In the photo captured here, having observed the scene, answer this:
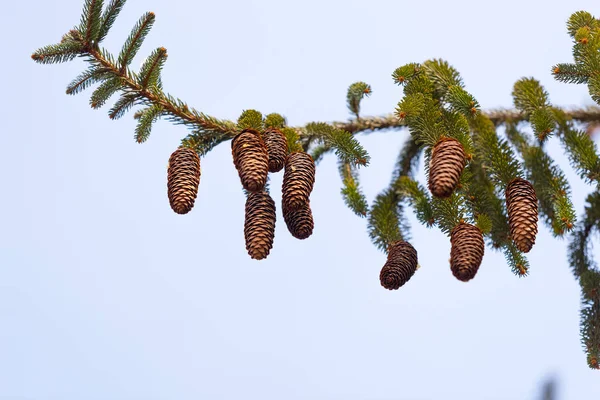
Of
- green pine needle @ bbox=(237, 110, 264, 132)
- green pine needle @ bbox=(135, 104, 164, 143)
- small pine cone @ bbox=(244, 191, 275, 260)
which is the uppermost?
green pine needle @ bbox=(237, 110, 264, 132)

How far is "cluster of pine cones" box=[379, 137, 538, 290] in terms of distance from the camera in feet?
10.3

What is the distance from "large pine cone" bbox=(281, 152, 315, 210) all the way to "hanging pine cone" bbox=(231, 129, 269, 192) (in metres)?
0.10

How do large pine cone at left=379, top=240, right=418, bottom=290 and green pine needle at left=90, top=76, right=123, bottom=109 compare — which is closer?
large pine cone at left=379, top=240, right=418, bottom=290

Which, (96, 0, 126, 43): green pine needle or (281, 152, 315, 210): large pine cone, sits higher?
→ (96, 0, 126, 43): green pine needle

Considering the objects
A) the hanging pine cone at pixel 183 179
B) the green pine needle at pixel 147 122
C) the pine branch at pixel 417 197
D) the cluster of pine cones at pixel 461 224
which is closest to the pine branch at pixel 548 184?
the cluster of pine cones at pixel 461 224

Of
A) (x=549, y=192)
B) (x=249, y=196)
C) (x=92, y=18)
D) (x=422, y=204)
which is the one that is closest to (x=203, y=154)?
(x=249, y=196)

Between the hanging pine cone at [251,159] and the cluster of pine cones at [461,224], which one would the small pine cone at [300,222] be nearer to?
the hanging pine cone at [251,159]

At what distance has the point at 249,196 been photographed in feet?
11.4

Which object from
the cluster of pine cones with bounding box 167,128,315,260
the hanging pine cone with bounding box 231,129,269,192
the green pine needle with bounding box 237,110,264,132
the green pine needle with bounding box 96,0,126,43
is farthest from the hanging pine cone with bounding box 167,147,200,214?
the green pine needle with bounding box 96,0,126,43

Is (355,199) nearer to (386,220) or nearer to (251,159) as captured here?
(386,220)

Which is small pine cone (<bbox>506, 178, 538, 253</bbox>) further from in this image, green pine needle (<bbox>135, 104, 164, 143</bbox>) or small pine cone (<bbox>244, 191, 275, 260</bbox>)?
green pine needle (<bbox>135, 104, 164, 143</bbox>)

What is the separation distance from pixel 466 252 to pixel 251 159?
95 cm

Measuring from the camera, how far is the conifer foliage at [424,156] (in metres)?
3.30

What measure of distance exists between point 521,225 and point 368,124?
155 centimetres
